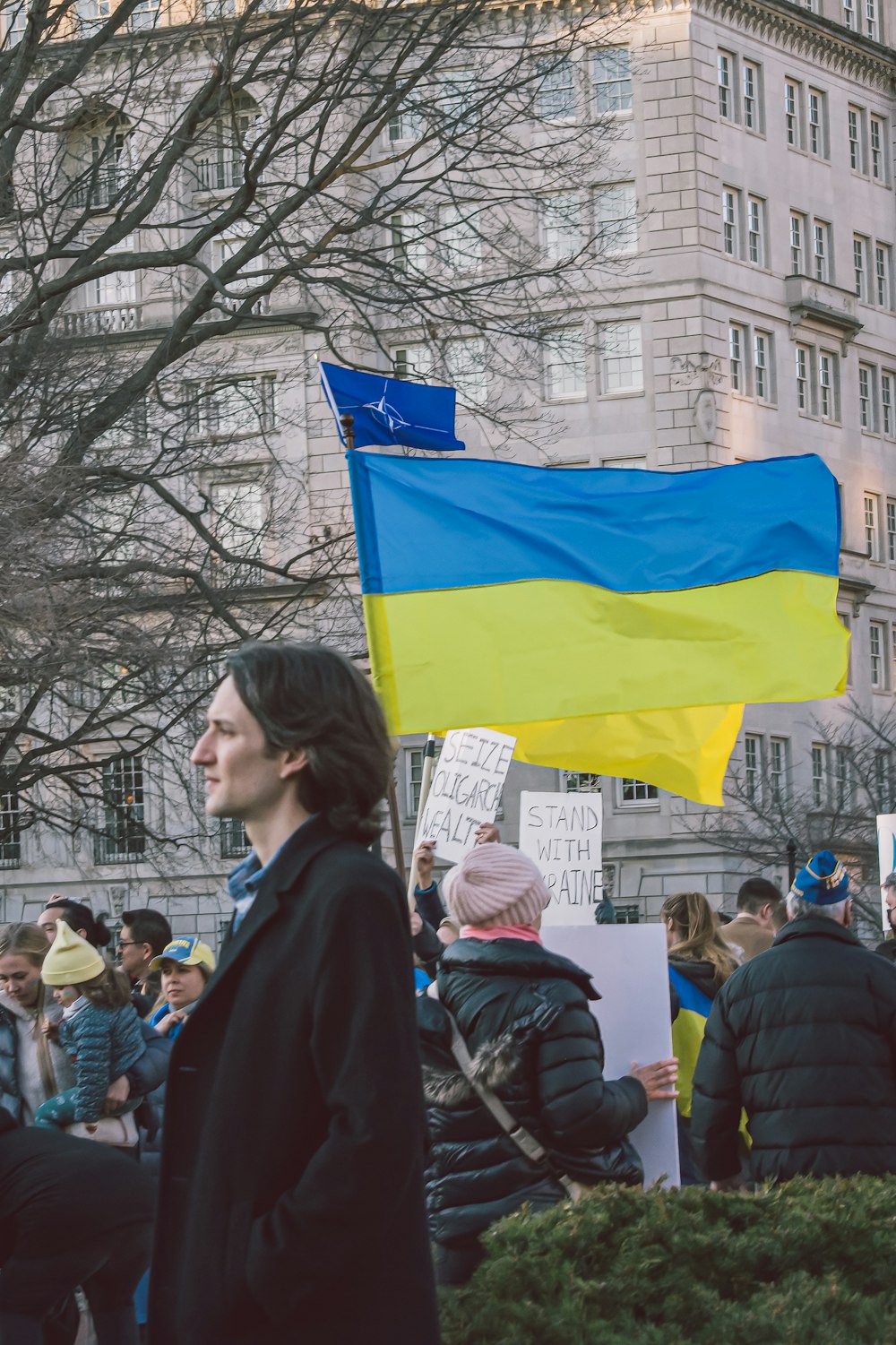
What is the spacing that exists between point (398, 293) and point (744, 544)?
1239cm

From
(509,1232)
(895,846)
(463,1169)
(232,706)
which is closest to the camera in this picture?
(232,706)

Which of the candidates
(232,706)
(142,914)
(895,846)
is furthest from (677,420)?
(232,706)

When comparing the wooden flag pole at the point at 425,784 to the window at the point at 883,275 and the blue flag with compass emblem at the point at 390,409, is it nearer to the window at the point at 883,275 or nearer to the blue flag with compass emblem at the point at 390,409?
the blue flag with compass emblem at the point at 390,409

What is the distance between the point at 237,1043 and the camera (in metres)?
3.65

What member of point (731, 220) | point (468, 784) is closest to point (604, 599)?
point (468, 784)

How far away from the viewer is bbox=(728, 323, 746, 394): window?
56.6 meters

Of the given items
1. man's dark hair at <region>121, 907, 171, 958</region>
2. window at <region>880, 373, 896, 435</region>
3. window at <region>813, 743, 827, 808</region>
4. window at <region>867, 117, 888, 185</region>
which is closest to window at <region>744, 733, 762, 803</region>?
window at <region>813, 743, 827, 808</region>

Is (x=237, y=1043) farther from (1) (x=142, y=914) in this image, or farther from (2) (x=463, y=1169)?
(1) (x=142, y=914)

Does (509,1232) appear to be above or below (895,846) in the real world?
below

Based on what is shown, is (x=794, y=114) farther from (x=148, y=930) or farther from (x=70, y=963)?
(x=70, y=963)

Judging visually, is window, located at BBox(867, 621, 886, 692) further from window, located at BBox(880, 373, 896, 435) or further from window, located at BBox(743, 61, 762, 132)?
window, located at BBox(743, 61, 762, 132)

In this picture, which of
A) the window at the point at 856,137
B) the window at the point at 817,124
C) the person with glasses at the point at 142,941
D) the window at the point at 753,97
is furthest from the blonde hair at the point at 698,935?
the window at the point at 856,137

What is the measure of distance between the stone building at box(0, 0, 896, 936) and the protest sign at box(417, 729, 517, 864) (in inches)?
1514

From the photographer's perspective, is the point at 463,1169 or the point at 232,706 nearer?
the point at 232,706
